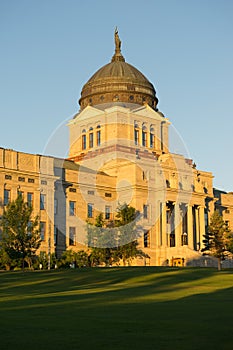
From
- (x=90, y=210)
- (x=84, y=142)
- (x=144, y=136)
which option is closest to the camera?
(x=90, y=210)

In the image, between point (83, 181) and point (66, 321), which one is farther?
point (83, 181)

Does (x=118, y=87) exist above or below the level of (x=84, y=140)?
above

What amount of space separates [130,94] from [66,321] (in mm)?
101293

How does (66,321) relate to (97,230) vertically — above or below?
below

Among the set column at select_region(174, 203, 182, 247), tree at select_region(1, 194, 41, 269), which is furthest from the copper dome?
tree at select_region(1, 194, 41, 269)

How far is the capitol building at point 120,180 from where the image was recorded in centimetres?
8525

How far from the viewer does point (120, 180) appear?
97.1 meters

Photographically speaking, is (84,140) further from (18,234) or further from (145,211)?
(18,234)

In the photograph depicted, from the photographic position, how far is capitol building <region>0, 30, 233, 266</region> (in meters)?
85.2

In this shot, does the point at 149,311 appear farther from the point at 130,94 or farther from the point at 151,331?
the point at 130,94

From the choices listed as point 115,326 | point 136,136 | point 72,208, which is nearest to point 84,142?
point 136,136

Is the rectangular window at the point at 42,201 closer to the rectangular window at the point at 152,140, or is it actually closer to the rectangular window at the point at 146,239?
the rectangular window at the point at 146,239

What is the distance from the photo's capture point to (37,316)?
63.8 feet

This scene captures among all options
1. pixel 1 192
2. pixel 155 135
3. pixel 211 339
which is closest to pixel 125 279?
pixel 211 339
